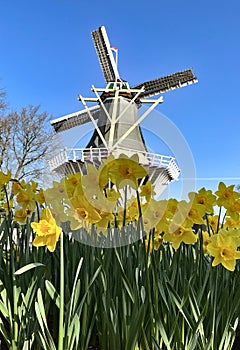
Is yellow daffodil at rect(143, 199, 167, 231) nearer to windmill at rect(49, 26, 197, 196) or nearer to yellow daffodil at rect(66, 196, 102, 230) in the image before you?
yellow daffodil at rect(66, 196, 102, 230)

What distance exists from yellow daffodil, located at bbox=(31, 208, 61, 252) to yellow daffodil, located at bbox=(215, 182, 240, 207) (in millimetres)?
735

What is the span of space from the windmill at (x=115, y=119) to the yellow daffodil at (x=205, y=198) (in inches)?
401

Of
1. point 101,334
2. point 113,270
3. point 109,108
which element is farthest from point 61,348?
point 109,108

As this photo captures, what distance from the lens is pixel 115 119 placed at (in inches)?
559

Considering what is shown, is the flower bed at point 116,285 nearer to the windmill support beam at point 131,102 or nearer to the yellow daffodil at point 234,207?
the yellow daffodil at point 234,207

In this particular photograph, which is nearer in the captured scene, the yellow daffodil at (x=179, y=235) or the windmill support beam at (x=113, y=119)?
the yellow daffodil at (x=179, y=235)

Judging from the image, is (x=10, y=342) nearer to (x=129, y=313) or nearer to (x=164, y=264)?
(x=129, y=313)

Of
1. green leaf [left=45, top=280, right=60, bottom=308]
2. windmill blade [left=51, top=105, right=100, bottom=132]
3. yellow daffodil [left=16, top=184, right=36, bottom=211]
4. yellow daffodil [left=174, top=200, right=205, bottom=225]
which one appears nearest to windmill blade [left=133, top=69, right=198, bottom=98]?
windmill blade [left=51, top=105, right=100, bottom=132]

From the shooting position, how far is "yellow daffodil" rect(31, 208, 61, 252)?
0.98 metres

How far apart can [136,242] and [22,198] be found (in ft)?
1.61

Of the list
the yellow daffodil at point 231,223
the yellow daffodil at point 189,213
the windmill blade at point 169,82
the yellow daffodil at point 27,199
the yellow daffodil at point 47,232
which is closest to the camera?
the yellow daffodil at point 47,232

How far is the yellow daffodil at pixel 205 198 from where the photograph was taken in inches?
51.2

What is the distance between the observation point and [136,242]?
1331mm

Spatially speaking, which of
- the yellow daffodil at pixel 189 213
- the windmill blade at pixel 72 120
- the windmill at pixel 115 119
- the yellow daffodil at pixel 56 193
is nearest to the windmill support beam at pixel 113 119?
the windmill at pixel 115 119
